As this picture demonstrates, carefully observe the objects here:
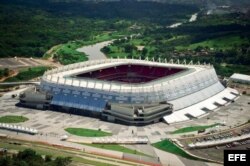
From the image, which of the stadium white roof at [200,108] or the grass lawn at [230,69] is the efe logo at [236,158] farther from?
the grass lawn at [230,69]

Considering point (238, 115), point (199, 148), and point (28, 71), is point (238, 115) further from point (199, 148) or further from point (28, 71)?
point (28, 71)

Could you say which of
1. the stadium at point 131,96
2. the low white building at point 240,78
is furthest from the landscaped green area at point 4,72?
the low white building at point 240,78

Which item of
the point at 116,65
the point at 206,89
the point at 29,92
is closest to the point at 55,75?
the point at 29,92

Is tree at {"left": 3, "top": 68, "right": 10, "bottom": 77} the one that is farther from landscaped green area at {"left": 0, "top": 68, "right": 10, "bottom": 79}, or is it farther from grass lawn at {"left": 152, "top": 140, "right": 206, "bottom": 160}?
grass lawn at {"left": 152, "top": 140, "right": 206, "bottom": 160}

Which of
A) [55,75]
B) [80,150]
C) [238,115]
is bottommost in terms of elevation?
[80,150]

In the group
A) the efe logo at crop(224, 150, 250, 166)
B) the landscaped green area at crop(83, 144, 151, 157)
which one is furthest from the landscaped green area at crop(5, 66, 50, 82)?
the efe logo at crop(224, 150, 250, 166)

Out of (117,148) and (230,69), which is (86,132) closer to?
(117,148)

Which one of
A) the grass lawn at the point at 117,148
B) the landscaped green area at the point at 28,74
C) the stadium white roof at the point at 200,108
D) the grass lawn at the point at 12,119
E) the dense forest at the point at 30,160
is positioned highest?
the landscaped green area at the point at 28,74

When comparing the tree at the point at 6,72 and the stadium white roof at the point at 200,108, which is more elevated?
the tree at the point at 6,72
